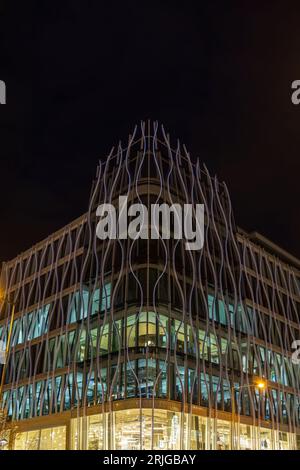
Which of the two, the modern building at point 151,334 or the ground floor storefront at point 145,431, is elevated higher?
the modern building at point 151,334

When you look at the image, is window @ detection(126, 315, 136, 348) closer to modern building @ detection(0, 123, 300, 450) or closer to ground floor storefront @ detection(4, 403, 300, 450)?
modern building @ detection(0, 123, 300, 450)

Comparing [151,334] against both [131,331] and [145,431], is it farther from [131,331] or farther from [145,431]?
[145,431]

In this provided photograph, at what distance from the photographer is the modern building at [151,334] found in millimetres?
40031

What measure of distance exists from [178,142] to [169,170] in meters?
3.60

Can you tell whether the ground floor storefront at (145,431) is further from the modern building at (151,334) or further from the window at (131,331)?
the window at (131,331)

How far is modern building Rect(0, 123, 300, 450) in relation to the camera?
40031 mm

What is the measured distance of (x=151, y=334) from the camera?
1607 inches

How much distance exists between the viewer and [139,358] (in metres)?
39.8

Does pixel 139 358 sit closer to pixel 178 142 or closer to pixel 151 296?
pixel 151 296

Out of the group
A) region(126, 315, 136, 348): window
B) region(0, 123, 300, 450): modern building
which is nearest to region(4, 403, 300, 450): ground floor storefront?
region(0, 123, 300, 450): modern building

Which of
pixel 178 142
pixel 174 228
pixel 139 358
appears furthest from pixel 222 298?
pixel 178 142

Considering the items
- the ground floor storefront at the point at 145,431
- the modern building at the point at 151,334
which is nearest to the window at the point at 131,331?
the modern building at the point at 151,334
